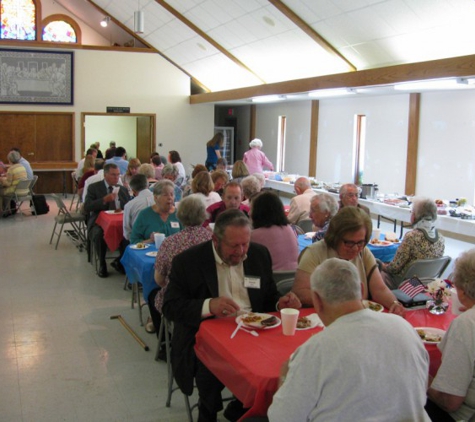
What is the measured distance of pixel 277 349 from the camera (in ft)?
8.00

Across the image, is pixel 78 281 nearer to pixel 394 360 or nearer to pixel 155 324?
pixel 155 324

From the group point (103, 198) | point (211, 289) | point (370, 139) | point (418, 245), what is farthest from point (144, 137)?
point (211, 289)

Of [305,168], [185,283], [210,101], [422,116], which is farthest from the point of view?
[210,101]

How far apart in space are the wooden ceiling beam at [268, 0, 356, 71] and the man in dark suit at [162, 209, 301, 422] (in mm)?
6387

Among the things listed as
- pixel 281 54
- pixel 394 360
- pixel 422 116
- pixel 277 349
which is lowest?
pixel 277 349

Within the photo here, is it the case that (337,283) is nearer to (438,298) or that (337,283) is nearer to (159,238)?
(438,298)

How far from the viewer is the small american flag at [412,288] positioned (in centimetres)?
316

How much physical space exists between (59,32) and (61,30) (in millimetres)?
72

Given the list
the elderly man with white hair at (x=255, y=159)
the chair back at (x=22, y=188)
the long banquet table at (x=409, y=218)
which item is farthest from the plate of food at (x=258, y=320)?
the elderly man with white hair at (x=255, y=159)

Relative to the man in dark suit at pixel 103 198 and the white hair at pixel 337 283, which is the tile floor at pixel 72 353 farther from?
the white hair at pixel 337 283

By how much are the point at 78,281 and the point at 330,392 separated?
510cm

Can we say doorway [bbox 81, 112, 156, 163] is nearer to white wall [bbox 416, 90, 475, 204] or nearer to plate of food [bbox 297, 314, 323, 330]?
white wall [bbox 416, 90, 475, 204]

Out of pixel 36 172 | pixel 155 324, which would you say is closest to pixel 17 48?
pixel 36 172

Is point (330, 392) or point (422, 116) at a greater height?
point (422, 116)
